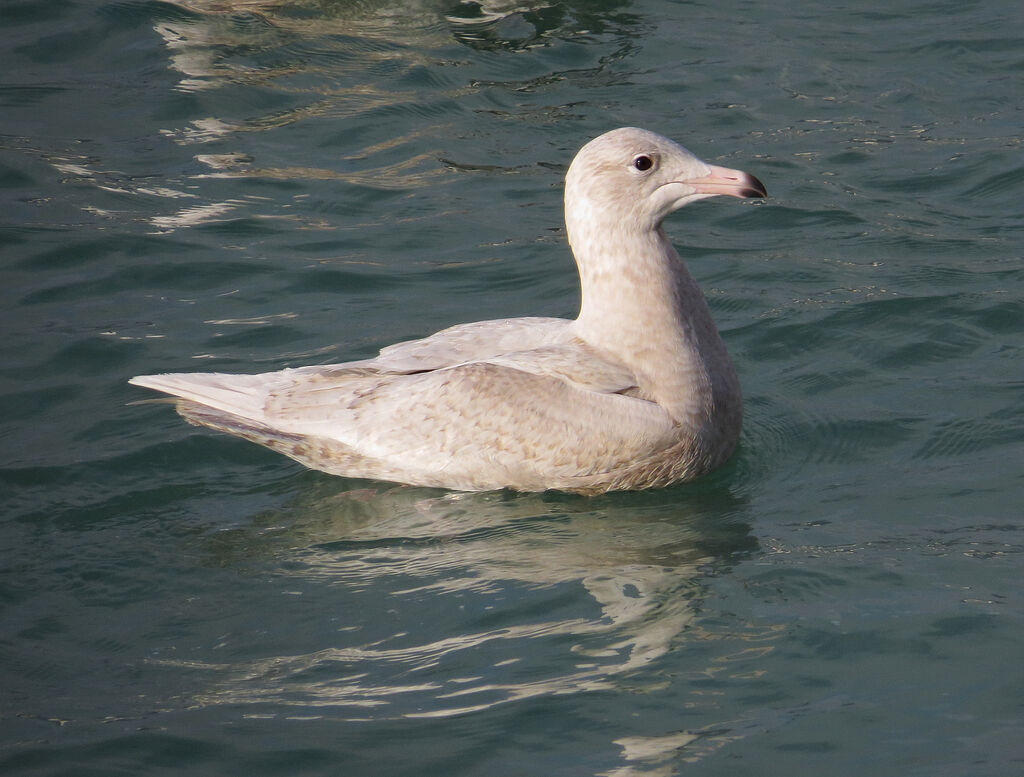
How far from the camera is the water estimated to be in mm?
4898

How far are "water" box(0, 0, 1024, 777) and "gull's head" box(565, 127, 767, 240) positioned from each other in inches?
49.9

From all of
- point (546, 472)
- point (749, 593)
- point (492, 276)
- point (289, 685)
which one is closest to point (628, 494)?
point (546, 472)

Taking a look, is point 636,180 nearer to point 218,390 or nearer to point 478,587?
point 478,587

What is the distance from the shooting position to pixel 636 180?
6500 millimetres

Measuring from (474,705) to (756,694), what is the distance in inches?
38.0

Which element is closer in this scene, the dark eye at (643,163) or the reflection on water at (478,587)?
the reflection on water at (478,587)

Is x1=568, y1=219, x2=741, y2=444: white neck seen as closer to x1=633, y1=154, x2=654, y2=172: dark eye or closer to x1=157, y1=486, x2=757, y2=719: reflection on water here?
x1=633, y1=154, x2=654, y2=172: dark eye

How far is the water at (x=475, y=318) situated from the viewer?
4.90m

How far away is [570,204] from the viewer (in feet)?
21.9

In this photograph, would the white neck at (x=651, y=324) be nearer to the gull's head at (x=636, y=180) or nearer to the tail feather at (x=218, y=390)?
the gull's head at (x=636, y=180)

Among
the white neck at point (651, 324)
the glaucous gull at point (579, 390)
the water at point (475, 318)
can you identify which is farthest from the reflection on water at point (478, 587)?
the white neck at point (651, 324)

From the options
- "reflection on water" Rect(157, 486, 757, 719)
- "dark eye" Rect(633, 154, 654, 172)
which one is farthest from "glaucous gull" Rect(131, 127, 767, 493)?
"reflection on water" Rect(157, 486, 757, 719)

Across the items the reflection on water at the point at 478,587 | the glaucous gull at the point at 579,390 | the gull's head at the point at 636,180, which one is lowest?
the reflection on water at the point at 478,587

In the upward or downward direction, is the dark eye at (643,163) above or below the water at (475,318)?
above
